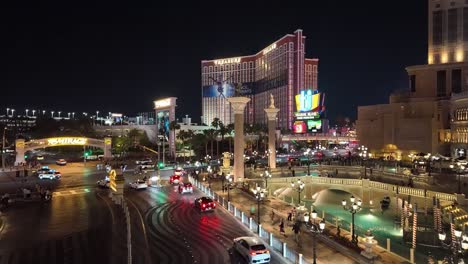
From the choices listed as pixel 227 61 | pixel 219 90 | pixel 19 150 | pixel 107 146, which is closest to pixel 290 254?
pixel 19 150

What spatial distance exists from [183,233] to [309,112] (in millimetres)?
58349

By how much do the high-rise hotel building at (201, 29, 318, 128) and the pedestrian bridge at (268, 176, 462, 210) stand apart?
7905 cm

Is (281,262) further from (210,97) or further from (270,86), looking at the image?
(210,97)

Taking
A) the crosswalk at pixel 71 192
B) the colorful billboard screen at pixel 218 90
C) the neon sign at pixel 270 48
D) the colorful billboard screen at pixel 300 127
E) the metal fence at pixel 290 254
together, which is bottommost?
the crosswalk at pixel 71 192

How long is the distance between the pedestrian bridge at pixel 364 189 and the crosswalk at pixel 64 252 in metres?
25.5

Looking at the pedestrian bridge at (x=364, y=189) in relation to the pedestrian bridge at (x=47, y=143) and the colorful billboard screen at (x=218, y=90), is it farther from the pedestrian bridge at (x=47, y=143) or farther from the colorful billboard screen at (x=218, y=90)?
the colorful billboard screen at (x=218, y=90)

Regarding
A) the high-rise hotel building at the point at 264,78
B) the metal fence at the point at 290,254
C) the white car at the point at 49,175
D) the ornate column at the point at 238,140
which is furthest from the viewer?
the high-rise hotel building at the point at 264,78

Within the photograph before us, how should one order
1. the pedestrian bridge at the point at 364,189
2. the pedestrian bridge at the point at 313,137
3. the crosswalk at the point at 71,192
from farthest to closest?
1. the pedestrian bridge at the point at 313,137
2. the crosswalk at the point at 71,192
3. the pedestrian bridge at the point at 364,189

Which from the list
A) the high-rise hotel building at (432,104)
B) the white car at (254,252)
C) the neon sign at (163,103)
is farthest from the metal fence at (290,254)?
the neon sign at (163,103)

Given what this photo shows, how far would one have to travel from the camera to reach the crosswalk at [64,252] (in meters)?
17.6

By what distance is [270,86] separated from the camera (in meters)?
155

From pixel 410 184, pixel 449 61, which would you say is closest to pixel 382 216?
pixel 410 184

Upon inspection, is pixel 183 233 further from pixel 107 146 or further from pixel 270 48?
pixel 270 48

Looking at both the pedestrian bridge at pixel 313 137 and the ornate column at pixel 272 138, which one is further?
the pedestrian bridge at pixel 313 137
